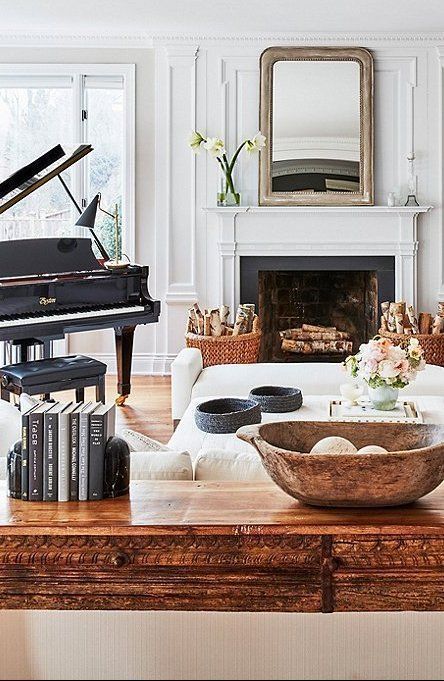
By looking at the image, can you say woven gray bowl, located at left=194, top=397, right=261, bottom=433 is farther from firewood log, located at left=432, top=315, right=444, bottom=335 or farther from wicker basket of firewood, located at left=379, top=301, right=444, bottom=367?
firewood log, located at left=432, top=315, right=444, bottom=335

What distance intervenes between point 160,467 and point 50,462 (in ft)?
1.37

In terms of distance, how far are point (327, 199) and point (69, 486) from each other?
215 inches

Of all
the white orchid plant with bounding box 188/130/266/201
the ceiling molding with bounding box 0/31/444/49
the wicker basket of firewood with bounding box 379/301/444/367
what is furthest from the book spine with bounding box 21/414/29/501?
the ceiling molding with bounding box 0/31/444/49

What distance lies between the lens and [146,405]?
6129 millimetres

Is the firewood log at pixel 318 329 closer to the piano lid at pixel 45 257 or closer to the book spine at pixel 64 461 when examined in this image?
the piano lid at pixel 45 257

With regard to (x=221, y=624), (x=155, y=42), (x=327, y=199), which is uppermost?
(x=155, y=42)

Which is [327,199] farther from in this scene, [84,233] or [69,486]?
[69,486]

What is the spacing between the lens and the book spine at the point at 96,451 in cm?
199

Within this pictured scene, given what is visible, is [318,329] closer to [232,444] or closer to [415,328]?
[415,328]

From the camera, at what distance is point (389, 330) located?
22.9 ft

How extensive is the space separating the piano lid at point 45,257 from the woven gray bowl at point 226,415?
2.05 metres

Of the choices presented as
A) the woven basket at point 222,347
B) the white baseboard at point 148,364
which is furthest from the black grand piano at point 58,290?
the white baseboard at point 148,364

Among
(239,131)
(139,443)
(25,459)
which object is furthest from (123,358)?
(25,459)

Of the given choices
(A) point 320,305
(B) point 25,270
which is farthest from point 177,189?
(B) point 25,270
